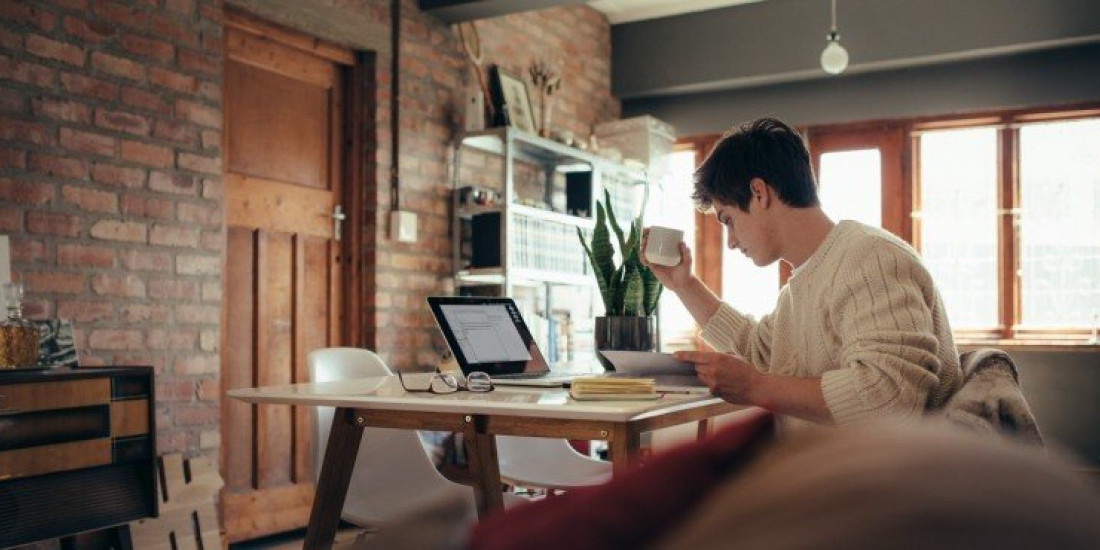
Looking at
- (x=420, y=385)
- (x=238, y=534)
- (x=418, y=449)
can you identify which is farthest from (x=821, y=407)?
(x=238, y=534)

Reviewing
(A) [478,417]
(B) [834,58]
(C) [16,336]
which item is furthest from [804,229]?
(B) [834,58]

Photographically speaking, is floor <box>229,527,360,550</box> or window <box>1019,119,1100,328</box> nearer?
floor <box>229,527,360,550</box>

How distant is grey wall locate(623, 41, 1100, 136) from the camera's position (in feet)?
18.9

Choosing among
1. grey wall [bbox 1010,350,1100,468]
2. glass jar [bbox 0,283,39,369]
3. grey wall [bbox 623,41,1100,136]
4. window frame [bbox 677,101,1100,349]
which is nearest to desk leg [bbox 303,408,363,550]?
glass jar [bbox 0,283,39,369]

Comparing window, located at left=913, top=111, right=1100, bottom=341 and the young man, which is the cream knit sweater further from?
window, located at left=913, top=111, right=1100, bottom=341

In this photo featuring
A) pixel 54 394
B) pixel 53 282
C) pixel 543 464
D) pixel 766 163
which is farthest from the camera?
pixel 53 282

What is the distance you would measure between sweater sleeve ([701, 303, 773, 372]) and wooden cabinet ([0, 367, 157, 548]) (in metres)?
1.66

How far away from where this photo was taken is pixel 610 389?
1.91 m

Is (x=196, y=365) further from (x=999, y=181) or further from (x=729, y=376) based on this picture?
(x=999, y=181)

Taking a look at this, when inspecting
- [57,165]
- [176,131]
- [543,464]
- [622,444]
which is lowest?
[543,464]

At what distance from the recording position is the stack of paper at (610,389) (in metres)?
1.89

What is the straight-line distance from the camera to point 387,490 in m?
2.41

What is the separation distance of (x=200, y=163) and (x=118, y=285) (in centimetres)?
57

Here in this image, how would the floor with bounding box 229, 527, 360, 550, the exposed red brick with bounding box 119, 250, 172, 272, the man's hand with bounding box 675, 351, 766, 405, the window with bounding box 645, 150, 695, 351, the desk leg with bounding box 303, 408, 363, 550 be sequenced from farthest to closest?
the window with bounding box 645, 150, 695, 351 → the floor with bounding box 229, 527, 360, 550 → the exposed red brick with bounding box 119, 250, 172, 272 → the desk leg with bounding box 303, 408, 363, 550 → the man's hand with bounding box 675, 351, 766, 405
